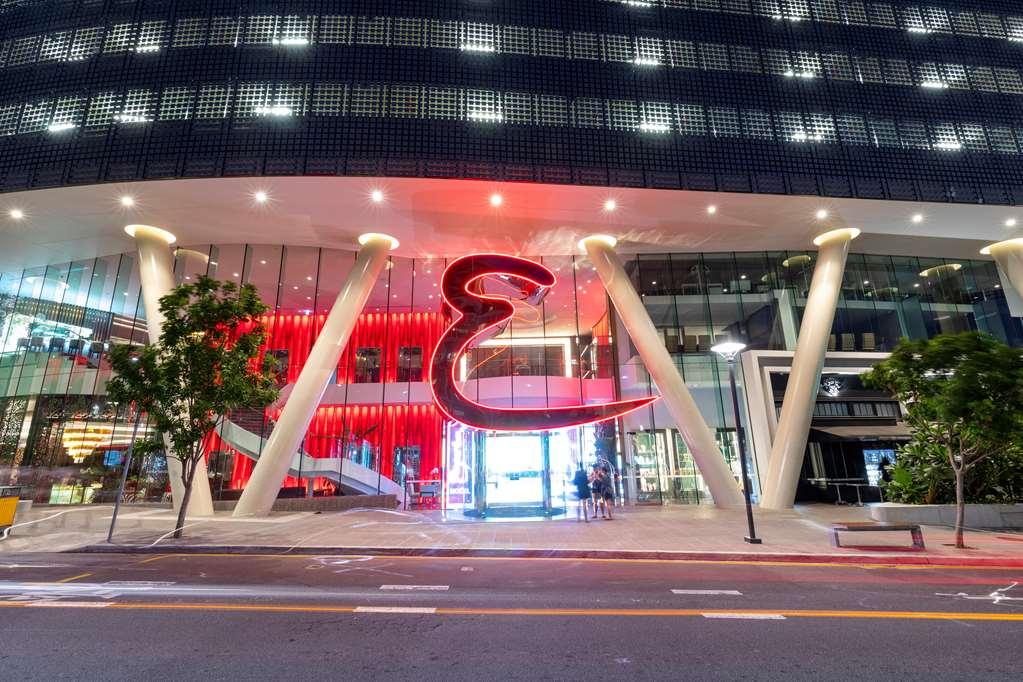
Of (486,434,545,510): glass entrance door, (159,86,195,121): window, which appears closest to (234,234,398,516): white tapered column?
(486,434,545,510): glass entrance door

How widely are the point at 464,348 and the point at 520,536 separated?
8232mm

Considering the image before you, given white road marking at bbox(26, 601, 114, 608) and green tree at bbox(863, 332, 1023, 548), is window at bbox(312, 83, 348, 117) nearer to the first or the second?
white road marking at bbox(26, 601, 114, 608)

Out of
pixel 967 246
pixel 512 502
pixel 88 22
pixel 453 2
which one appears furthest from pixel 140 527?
pixel 967 246

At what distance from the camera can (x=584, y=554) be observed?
1015cm

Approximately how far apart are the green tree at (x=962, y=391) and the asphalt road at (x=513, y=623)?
10.9 feet

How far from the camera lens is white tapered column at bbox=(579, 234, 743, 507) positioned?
18938 mm

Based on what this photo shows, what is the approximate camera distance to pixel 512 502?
1831 centimetres

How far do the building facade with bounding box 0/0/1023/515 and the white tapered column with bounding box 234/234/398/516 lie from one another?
3.06 m

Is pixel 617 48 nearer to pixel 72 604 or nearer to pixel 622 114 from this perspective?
pixel 622 114

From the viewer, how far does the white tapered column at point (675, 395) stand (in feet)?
62.1

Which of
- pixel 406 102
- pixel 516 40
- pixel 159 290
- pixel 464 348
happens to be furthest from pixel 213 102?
pixel 464 348

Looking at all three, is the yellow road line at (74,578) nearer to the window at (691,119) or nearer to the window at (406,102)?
the window at (406,102)

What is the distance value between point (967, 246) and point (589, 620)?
29623 millimetres

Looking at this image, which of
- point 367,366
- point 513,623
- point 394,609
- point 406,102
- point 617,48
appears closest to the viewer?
A: point 513,623
